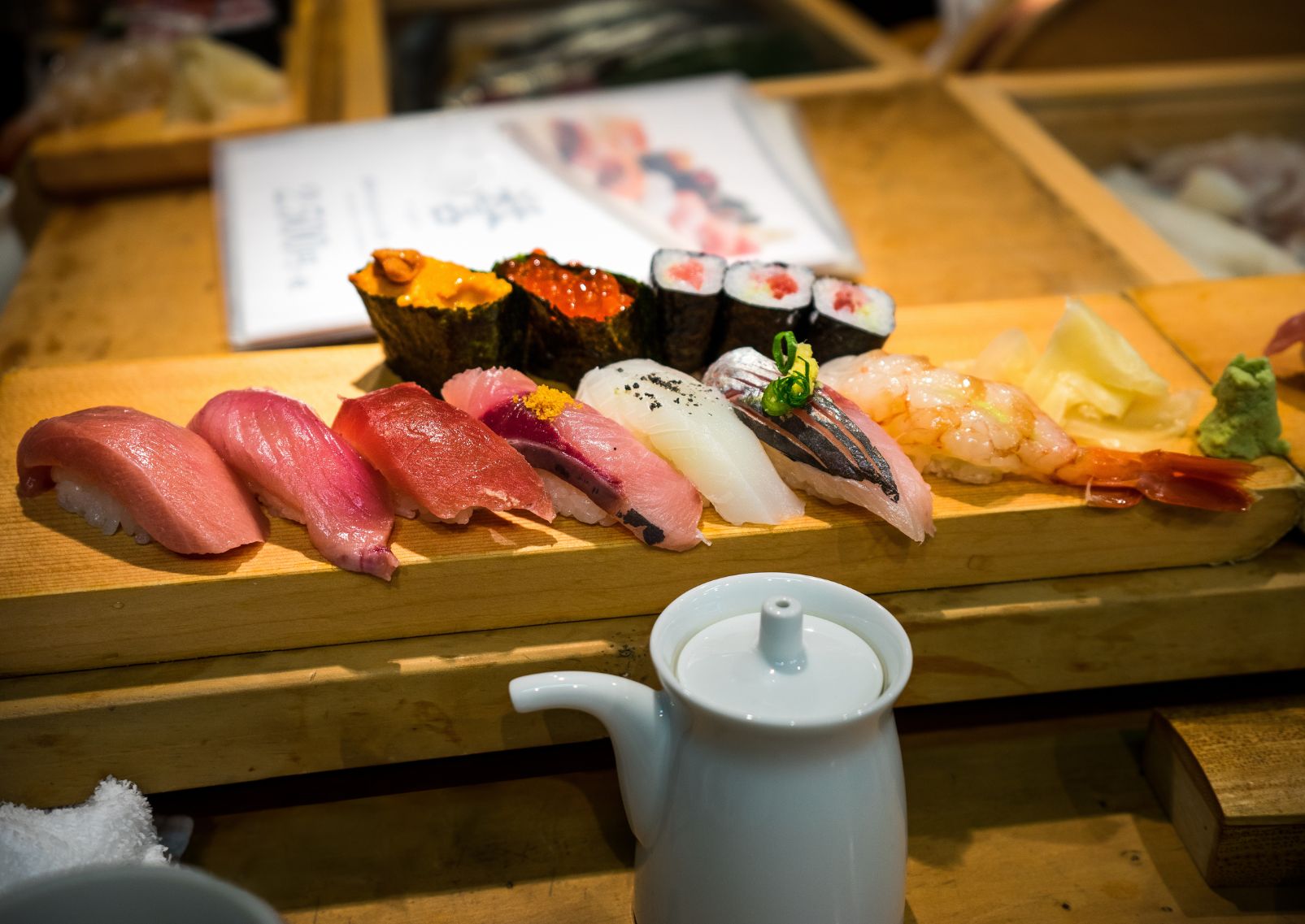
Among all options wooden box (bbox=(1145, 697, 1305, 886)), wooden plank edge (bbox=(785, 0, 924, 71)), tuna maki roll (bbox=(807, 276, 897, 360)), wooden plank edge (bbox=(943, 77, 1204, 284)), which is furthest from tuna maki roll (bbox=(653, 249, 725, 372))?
wooden plank edge (bbox=(785, 0, 924, 71))

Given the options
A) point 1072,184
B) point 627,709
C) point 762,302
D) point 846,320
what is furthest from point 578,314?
point 1072,184

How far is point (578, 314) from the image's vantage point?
62.6 inches

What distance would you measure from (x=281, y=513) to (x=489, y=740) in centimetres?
43

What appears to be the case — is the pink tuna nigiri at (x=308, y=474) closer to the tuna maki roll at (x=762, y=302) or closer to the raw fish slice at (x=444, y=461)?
the raw fish slice at (x=444, y=461)

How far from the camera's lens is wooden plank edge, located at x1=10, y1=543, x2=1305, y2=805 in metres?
1.36

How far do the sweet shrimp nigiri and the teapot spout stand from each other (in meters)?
0.58

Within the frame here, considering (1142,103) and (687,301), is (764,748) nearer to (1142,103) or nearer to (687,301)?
(687,301)

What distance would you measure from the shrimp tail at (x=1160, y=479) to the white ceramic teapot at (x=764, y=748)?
510 mm

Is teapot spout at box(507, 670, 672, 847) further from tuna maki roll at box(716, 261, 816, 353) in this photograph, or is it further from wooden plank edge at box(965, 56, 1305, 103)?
wooden plank edge at box(965, 56, 1305, 103)

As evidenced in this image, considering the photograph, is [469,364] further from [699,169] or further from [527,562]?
[699,169]

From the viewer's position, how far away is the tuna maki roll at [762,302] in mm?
1617

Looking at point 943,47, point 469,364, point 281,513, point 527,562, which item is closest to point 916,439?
point 527,562

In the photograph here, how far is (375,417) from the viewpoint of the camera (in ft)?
4.58

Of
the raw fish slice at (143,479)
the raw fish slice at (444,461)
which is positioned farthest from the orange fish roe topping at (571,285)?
the raw fish slice at (143,479)
